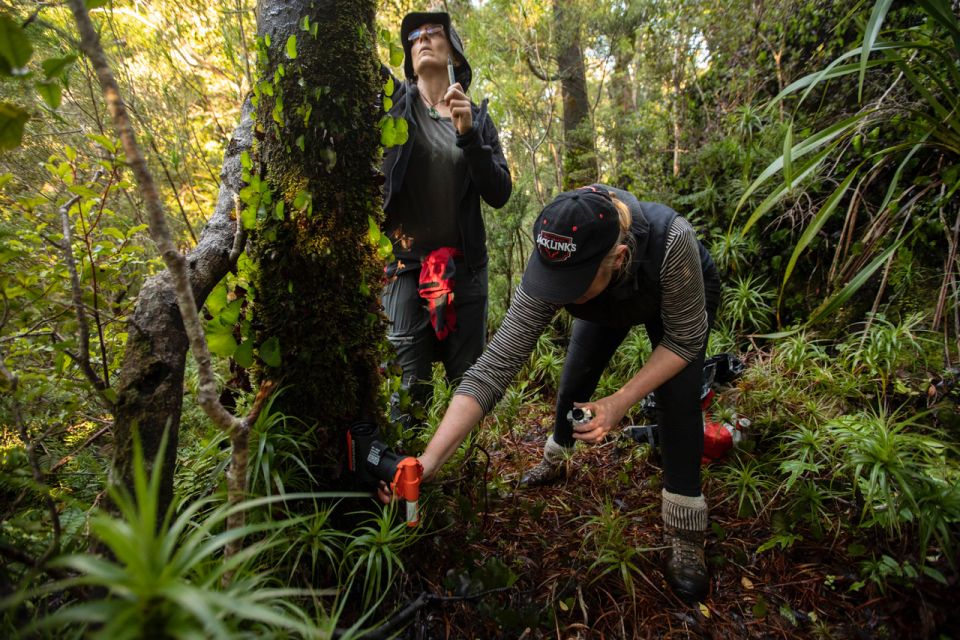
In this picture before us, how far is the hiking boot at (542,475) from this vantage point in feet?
8.80

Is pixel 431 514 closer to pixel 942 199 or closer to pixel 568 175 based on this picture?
pixel 942 199

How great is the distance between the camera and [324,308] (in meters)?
1.62

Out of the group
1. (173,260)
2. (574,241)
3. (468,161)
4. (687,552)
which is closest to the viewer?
(173,260)

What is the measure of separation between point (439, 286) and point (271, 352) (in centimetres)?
122

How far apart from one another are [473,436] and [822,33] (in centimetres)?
523

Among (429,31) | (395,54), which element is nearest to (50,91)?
(395,54)

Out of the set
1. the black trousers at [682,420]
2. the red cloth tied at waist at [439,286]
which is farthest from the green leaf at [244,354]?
the black trousers at [682,420]

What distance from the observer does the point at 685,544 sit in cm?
204

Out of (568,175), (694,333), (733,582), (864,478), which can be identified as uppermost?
(568,175)

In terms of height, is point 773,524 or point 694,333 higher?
point 694,333

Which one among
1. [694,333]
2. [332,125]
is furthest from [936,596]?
[332,125]

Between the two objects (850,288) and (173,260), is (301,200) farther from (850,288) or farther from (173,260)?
(850,288)

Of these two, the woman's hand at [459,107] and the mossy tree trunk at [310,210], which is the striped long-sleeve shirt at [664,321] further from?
the woman's hand at [459,107]

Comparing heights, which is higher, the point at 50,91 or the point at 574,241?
the point at 50,91
